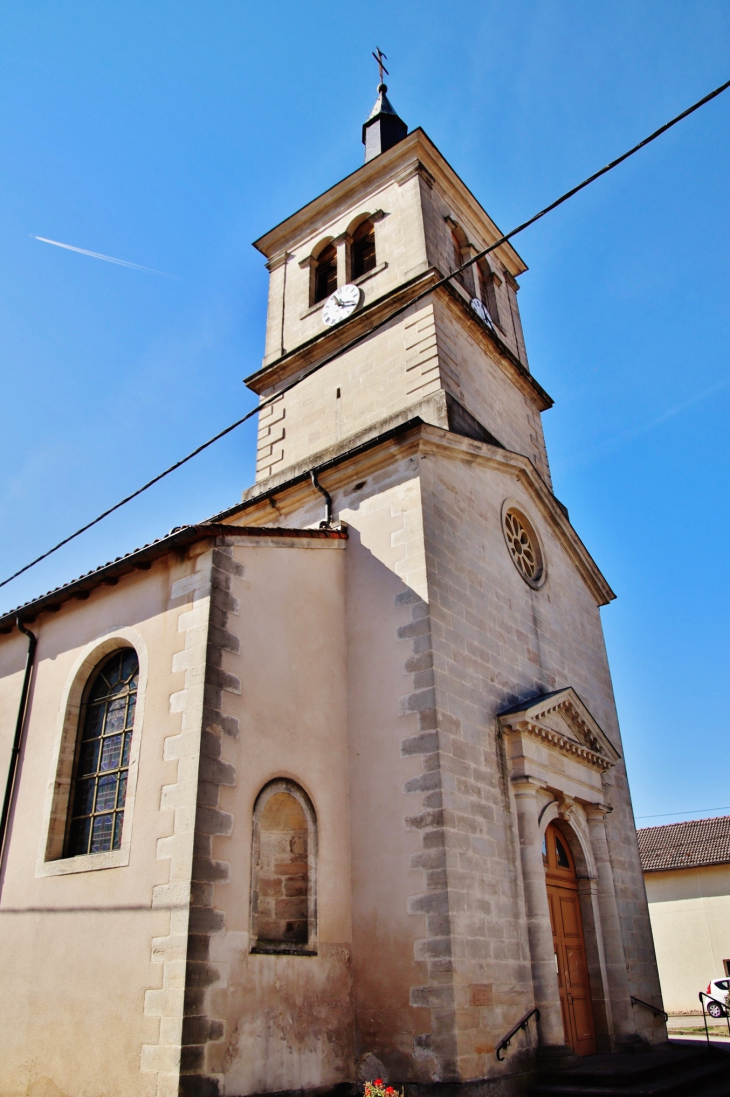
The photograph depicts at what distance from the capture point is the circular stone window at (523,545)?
11422mm

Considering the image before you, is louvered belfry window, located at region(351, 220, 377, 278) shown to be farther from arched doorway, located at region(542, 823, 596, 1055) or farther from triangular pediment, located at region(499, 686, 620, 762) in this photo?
arched doorway, located at region(542, 823, 596, 1055)

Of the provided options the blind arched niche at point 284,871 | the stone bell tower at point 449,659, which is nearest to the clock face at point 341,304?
the stone bell tower at point 449,659

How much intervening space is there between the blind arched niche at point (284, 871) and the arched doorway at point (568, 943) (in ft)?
10.2

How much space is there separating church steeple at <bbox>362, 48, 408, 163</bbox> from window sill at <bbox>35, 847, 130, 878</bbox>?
14.7m

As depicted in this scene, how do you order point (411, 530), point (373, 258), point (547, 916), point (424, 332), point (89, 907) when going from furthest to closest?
point (373, 258) → point (424, 332) → point (411, 530) → point (547, 916) → point (89, 907)

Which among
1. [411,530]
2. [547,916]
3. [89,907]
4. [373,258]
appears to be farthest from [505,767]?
[373,258]

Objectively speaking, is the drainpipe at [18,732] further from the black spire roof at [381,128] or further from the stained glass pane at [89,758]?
the black spire roof at [381,128]

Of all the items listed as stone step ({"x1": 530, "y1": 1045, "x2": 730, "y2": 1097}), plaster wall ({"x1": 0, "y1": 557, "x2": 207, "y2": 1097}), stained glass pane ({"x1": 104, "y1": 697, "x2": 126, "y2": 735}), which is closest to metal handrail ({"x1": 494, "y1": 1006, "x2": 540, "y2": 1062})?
stone step ({"x1": 530, "y1": 1045, "x2": 730, "y2": 1097})

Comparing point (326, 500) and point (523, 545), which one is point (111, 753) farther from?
point (523, 545)

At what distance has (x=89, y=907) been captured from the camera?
24.0 ft

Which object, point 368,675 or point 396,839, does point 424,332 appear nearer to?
point 368,675

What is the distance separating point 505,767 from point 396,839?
1687mm

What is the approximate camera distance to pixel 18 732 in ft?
30.3

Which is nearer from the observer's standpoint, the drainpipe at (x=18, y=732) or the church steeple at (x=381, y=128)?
the drainpipe at (x=18, y=732)
